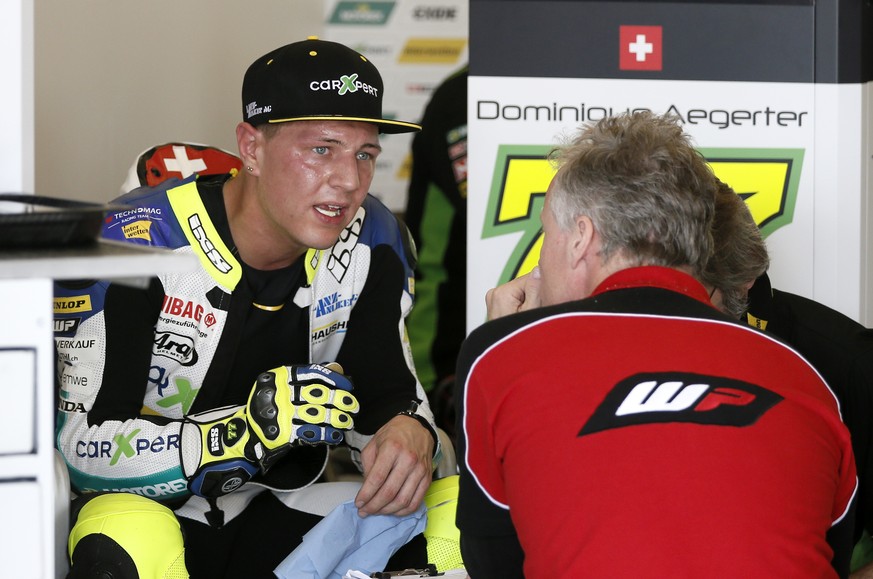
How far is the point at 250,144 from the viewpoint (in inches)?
85.1

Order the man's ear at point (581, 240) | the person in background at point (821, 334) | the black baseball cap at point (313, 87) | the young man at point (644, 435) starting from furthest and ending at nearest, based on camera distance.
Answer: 1. the black baseball cap at point (313, 87)
2. the person in background at point (821, 334)
3. the man's ear at point (581, 240)
4. the young man at point (644, 435)

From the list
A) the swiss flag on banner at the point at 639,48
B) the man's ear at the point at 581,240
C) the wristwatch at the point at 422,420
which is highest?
the swiss flag on banner at the point at 639,48

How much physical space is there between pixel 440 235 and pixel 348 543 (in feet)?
5.35

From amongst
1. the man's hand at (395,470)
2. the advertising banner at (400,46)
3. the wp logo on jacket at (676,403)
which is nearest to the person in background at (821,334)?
the wp logo on jacket at (676,403)

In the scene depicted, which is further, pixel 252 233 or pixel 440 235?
pixel 440 235

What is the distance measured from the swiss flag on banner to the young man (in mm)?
950

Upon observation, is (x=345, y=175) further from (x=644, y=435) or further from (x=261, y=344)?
(x=644, y=435)

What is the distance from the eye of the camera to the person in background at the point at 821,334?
176 cm

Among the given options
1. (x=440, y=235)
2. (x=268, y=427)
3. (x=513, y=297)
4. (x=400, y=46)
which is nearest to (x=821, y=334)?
(x=513, y=297)

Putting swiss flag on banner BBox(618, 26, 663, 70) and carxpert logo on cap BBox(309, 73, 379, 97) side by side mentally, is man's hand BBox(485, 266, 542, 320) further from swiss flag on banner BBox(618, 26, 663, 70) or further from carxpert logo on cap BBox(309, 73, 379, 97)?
swiss flag on banner BBox(618, 26, 663, 70)

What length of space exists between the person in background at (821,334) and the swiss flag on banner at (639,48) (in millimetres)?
627

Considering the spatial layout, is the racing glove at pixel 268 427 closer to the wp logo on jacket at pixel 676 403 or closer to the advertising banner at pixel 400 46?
the wp logo on jacket at pixel 676 403

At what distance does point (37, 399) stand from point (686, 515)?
720 mm

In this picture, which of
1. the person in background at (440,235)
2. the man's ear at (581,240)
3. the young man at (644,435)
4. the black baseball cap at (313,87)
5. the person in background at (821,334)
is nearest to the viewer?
the young man at (644,435)
